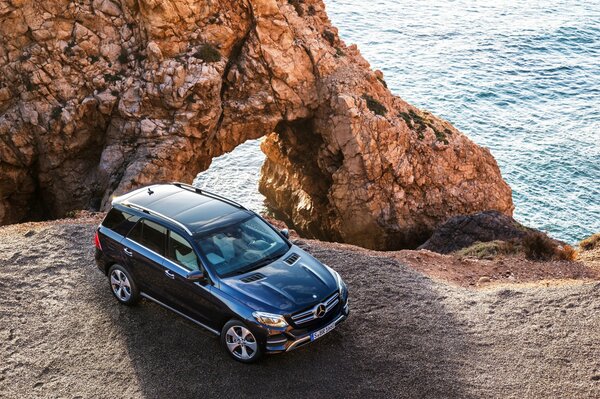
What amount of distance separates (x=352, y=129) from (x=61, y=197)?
12090 millimetres

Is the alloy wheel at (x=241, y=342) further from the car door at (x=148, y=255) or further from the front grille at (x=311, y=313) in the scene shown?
the car door at (x=148, y=255)

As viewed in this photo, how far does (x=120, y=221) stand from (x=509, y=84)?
45.9 m

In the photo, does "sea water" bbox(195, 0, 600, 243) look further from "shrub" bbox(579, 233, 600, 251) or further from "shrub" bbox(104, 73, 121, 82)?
"shrub" bbox(104, 73, 121, 82)

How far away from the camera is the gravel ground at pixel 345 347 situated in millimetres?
10586

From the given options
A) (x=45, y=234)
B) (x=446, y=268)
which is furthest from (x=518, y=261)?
(x=45, y=234)

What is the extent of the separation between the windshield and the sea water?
21.4 meters

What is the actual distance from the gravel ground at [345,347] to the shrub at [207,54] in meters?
11.0

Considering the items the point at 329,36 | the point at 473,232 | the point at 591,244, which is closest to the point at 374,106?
the point at 329,36

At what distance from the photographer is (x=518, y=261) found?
1750 centimetres

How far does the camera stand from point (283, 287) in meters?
10.8

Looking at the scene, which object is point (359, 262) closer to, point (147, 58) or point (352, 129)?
point (352, 129)

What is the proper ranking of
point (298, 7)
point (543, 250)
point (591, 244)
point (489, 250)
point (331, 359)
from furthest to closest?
point (298, 7), point (591, 244), point (489, 250), point (543, 250), point (331, 359)

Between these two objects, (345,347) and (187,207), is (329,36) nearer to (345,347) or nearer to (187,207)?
(187,207)

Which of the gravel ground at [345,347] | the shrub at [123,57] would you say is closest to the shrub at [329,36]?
the shrub at [123,57]
